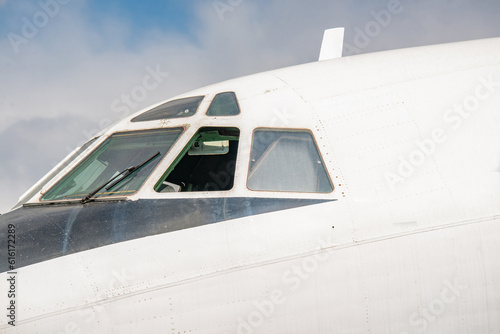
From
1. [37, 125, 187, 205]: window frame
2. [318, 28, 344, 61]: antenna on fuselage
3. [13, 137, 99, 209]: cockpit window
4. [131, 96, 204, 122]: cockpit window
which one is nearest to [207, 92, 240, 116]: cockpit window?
[131, 96, 204, 122]: cockpit window

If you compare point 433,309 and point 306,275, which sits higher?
point 306,275

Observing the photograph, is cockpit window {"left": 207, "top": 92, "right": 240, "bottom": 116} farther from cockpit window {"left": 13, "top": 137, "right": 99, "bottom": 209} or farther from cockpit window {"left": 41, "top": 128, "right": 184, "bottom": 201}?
cockpit window {"left": 13, "top": 137, "right": 99, "bottom": 209}

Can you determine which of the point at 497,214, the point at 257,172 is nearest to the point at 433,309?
the point at 497,214

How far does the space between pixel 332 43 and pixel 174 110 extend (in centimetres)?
859

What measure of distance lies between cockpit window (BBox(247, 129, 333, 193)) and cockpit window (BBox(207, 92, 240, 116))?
1.70 ft

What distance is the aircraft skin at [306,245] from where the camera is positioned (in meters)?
5.32

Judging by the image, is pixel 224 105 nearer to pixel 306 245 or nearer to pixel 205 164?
pixel 205 164

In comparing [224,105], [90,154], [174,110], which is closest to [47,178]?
[90,154]

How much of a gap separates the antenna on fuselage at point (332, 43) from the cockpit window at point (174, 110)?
7.58m

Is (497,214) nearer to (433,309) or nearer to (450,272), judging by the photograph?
(450,272)

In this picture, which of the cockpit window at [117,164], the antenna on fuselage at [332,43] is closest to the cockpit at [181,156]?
the cockpit window at [117,164]

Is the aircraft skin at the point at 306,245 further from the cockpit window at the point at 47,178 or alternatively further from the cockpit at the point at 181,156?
the cockpit window at the point at 47,178

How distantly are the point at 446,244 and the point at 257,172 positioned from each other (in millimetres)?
2162

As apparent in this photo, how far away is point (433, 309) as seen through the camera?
5707 mm
